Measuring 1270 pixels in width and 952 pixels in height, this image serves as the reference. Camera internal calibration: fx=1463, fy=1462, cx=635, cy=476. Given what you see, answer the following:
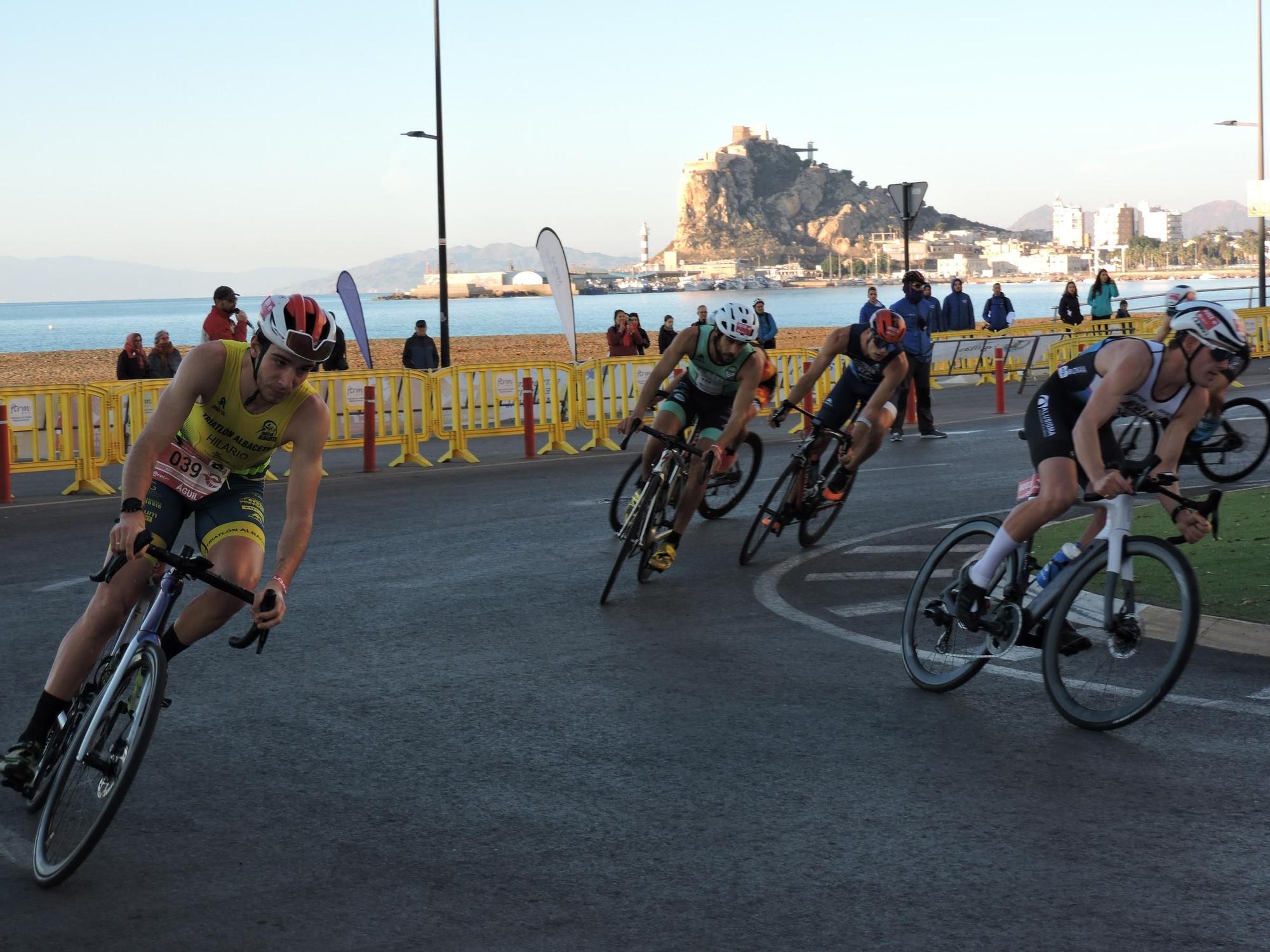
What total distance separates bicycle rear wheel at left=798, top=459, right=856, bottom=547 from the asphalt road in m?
1.61

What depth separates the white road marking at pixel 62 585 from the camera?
10414 millimetres

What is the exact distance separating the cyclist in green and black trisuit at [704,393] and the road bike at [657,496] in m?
0.08

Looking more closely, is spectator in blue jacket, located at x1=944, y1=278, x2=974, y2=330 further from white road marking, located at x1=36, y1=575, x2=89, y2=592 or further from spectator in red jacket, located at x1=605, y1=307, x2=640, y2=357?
white road marking, located at x1=36, y1=575, x2=89, y2=592

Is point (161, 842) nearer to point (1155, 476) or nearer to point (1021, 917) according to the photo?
point (1021, 917)

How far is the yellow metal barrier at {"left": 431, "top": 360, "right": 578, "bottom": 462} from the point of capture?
19.9m

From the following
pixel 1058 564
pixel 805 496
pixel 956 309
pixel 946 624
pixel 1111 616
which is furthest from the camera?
pixel 956 309

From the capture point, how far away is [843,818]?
17.5ft

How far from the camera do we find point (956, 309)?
101 ft

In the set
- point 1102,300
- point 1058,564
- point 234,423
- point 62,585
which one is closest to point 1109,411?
point 1058,564

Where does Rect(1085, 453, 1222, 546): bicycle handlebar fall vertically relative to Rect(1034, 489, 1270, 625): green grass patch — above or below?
above

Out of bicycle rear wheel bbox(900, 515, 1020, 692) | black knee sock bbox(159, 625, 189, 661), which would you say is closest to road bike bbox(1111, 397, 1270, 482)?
bicycle rear wheel bbox(900, 515, 1020, 692)

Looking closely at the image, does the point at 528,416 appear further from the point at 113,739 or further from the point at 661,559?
the point at 113,739

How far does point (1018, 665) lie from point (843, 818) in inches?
112

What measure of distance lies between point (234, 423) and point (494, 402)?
15592mm
